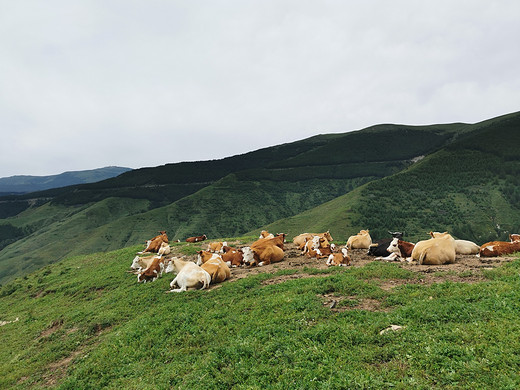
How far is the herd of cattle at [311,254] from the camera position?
12.0 metres

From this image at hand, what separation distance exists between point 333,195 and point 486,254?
186149mm

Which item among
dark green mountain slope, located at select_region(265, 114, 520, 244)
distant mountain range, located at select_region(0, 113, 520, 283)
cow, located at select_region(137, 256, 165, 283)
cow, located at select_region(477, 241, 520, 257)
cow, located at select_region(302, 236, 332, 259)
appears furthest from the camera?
distant mountain range, located at select_region(0, 113, 520, 283)

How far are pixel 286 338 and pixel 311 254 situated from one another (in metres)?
9.30

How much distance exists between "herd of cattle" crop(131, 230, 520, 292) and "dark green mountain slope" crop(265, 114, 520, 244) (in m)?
69.7

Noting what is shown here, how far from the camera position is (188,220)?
157 meters

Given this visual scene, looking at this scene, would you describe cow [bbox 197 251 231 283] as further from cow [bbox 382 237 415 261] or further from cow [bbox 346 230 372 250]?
cow [bbox 346 230 372 250]

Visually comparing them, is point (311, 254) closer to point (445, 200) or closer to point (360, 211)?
point (360, 211)

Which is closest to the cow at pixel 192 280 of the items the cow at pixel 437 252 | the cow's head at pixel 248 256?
the cow's head at pixel 248 256

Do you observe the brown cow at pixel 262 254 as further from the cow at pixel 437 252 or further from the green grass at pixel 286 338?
the cow at pixel 437 252

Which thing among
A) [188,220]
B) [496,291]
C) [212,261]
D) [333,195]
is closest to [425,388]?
[496,291]

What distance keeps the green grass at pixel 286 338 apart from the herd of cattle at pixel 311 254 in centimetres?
105

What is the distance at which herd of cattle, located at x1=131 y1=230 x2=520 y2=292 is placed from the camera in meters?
12.0

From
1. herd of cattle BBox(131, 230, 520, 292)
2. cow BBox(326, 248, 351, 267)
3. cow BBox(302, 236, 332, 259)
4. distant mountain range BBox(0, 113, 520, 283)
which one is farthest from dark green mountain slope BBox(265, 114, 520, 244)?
cow BBox(326, 248, 351, 267)

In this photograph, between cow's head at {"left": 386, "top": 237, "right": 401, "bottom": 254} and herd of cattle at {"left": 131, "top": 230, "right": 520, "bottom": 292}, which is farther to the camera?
cow's head at {"left": 386, "top": 237, "right": 401, "bottom": 254}
